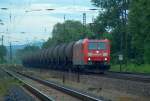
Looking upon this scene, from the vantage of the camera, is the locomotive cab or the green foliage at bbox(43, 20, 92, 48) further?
the green foliage at bbox(43, 20, 92, 48)

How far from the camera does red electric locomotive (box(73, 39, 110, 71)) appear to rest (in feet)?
161

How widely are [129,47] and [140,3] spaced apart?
1555 cm

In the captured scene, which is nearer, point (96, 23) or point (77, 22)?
point (96, 23)

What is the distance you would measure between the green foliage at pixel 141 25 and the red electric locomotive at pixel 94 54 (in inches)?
569

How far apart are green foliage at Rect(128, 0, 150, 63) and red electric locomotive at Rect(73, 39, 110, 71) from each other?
569 inches

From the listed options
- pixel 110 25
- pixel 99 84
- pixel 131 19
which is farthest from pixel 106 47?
pixel 110 25

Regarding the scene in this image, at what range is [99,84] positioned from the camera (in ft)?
113

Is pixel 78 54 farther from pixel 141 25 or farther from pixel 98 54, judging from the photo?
pixel 141 25

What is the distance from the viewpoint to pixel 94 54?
49875 mm

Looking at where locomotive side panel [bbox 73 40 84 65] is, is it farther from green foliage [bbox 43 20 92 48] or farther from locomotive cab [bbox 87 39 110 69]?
green foliage [bbox 43 20 92 48]

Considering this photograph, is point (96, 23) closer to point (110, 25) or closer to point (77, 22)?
point (110, 25)

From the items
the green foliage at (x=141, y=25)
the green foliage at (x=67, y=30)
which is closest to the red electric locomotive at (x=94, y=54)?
the green foliage at (x=141, y=25)

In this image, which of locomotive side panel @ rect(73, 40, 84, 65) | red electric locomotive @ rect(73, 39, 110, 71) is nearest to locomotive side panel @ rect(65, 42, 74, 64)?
locomotive side panel @ rect(73, 40, 84, 65)

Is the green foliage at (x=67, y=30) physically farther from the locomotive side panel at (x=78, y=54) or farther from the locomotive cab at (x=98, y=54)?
the locomotive cab at (x=98, y=54)
